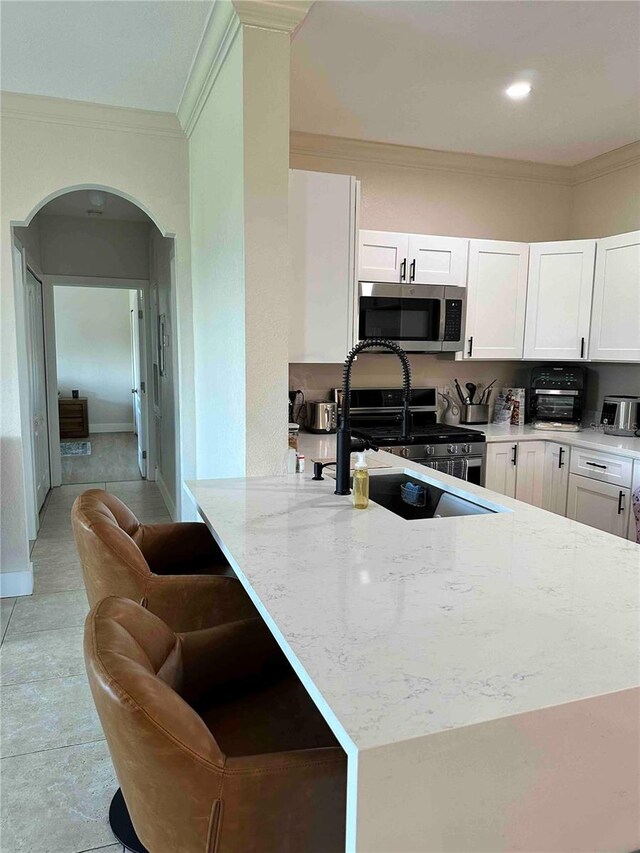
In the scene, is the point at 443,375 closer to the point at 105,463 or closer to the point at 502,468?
the point at 502,468

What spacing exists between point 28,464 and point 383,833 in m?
3.61

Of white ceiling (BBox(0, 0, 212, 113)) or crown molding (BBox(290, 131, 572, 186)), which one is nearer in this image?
white ceiling (BBox(0, 0, 212, 113))

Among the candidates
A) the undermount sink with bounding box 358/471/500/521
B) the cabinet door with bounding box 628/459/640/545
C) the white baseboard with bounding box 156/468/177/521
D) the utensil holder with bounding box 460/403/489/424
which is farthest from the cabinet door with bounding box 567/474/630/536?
the white baseboard with bounding box 156/468/177/521

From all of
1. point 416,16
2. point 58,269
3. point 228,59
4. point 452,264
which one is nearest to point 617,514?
point 452,264

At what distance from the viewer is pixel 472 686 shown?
0.92 m

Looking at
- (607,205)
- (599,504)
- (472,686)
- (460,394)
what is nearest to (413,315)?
(460,394)

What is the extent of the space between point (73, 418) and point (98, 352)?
124 centimetres

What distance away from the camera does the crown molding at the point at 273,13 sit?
2.15 metres

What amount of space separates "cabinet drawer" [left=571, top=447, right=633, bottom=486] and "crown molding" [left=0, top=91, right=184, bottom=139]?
307 centimetres

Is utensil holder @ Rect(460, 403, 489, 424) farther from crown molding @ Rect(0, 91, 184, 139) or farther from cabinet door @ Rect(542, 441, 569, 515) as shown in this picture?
crown molding @ Rect(0, 91, 184, 139)

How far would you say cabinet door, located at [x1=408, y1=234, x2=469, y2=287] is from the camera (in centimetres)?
378

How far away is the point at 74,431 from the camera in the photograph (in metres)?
9.55

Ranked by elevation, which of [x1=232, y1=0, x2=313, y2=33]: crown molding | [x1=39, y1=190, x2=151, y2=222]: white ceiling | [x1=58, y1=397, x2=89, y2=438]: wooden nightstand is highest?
[x1=39, y1=190, x2=151, y2=222]: white ceiling

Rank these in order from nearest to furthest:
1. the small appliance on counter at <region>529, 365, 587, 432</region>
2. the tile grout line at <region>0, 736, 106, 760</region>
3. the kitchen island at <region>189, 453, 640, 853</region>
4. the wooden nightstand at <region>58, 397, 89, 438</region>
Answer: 1. the kitchen island at <region>189, 453, 640, 853</region>
2. the tile grout line at <region>0, 736, 106, 760</region>
3. the small appliance on counter at <region>529, 365, 587, 432</region>
4. the wooden nightstand at <region>58, 397, 89, 438</region>
